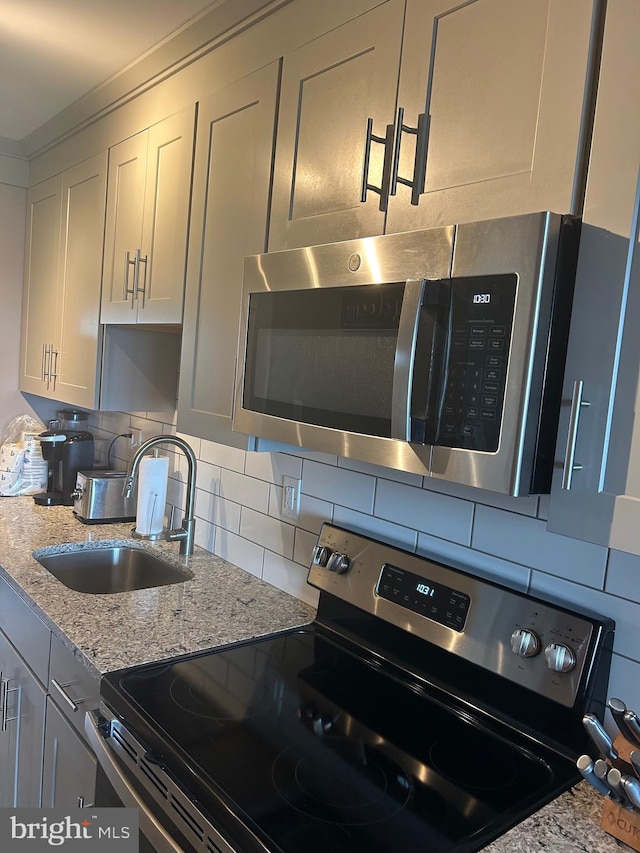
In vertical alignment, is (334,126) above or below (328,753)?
above

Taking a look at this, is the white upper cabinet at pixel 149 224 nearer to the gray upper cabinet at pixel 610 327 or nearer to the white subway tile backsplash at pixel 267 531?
the white subway tile backsplash at pixel 267 531

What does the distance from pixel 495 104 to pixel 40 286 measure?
93.8 inches

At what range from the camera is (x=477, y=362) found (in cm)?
88

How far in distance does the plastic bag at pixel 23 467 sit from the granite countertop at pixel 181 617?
593 millimetres

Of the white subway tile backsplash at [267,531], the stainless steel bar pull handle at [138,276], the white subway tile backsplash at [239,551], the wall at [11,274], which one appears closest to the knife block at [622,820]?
the white subway tile backsplash at [267,531]

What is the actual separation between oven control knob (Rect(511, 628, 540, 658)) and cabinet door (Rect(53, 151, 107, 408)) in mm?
1651

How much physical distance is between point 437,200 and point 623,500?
0.52m

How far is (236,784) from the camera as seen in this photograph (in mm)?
964

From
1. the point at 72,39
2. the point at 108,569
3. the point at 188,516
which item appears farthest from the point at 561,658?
the point at 72,39

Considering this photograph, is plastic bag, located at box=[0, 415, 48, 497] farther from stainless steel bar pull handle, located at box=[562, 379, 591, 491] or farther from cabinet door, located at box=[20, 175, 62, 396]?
stainless steel bar pull handle, located at box=[562, 379, 591, 491]

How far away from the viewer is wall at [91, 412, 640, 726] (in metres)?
1.08

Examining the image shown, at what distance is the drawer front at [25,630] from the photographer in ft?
5.13

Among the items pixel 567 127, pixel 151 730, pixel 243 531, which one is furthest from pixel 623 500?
pixel 243 531

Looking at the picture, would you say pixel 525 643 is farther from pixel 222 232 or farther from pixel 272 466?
pixel 222 232
